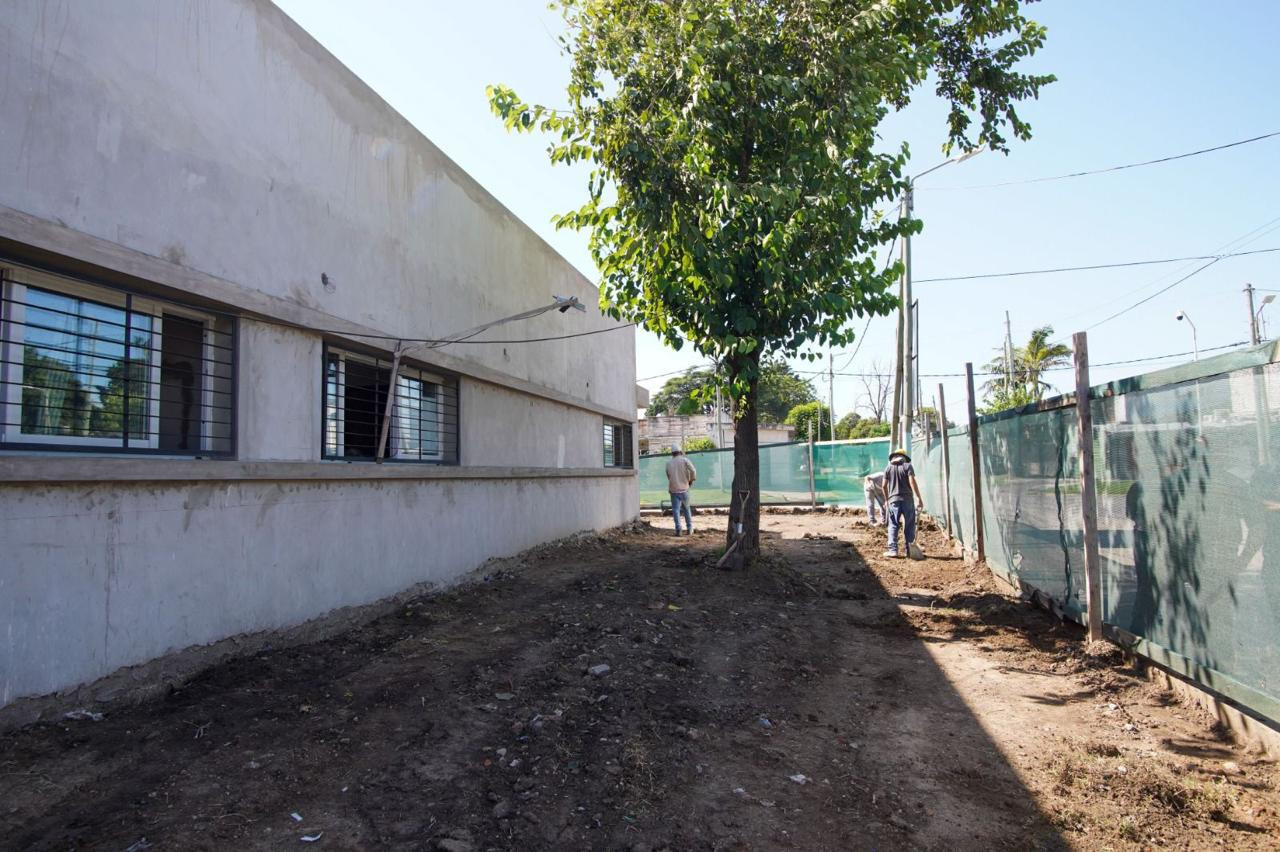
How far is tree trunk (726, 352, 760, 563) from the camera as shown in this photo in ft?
29.2

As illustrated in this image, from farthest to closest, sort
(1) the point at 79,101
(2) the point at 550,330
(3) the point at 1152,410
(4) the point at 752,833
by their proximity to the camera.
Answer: (2) the point at 550,330 → (3) the point at 1152,410 → (1) the point at 79,101 → (4) the point at 752,833

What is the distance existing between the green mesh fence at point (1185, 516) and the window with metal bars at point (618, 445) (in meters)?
9.37

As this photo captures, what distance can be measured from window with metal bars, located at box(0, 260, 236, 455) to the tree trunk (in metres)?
5.66

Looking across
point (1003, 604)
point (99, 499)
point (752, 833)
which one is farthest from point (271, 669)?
point (1003, 604)

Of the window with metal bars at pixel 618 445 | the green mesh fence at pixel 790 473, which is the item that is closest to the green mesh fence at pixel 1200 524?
the window with metal bars at pixel 618 445

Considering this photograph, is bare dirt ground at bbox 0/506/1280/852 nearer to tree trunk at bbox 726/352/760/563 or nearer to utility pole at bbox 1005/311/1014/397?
tree trunk at bbox 726/352/760/563

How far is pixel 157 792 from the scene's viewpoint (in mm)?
3137

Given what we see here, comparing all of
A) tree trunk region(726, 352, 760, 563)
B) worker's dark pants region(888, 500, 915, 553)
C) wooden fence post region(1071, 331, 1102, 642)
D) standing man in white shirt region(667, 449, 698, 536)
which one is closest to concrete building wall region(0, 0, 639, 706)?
tree trunk region(726, 352, 760, 563)

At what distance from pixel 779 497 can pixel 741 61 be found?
1634 cm

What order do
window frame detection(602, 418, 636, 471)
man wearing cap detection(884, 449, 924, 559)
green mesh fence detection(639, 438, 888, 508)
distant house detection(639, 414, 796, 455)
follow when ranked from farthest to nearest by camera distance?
1. distant house detection(639, 414, 796, 455)
2. green mesh fence detection(639, 438, 888, 508)
3. window frame detection(602, 418, 636, 471)
4. man wearing cap detection(884, 449, 924, 559)

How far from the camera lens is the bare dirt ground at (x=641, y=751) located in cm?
299

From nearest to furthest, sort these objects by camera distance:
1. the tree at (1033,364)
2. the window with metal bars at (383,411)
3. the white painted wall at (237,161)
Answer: the white painted wall at (237,161) < the window with metal bars at (383,411) < the tree at (1033,364)

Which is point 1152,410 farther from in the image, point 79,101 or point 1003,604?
point 79,101

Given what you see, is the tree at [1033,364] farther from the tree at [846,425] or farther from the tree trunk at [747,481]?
the tree trunk at [747,481]
